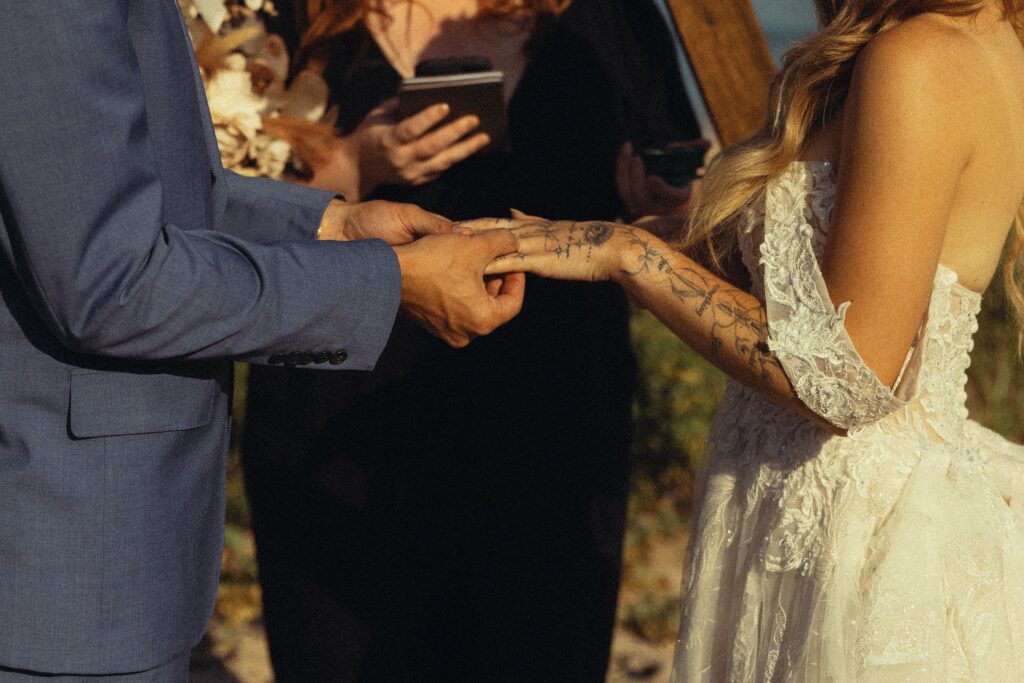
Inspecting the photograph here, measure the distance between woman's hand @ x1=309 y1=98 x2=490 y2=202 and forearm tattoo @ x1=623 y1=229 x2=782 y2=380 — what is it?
70cm

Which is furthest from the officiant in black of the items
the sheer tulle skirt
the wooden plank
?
the sheer tulle skirt

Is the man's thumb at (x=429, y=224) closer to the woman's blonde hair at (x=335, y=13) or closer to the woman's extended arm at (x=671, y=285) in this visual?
the woman's extended arm at (x=671, y=285)

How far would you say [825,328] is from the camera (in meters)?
1.72

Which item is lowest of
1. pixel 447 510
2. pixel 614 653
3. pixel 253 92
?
pixel 614 653

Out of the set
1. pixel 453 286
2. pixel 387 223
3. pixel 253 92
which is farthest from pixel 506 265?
pixel 253 92

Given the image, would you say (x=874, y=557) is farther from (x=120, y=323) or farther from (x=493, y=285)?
(x=120, y=323)

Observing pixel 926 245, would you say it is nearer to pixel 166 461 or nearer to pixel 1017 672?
pixel 1017 672

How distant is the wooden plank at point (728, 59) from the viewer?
2.46 metres

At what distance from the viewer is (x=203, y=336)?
4.94 ft

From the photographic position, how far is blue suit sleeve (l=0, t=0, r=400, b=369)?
4.29ft

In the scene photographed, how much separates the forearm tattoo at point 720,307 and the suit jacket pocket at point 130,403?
0.87m

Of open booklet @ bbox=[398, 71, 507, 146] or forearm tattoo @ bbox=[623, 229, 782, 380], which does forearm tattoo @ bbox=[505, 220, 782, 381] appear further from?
open booklet @ bbox=[398, 71, 507, 146]

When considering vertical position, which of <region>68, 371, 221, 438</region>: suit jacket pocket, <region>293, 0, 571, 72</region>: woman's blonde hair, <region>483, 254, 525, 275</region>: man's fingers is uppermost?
<region>293, 0, 571, 72</region>: woman's blonde hair

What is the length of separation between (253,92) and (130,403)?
130 centimetres
